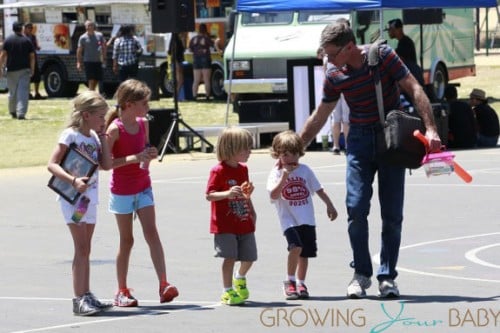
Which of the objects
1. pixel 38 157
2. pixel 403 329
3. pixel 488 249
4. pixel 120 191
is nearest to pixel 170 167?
pixel 38 157

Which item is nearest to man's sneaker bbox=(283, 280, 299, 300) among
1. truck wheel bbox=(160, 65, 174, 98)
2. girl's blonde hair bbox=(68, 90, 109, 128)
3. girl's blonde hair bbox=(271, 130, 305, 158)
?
girl's blonde hair bbox=(271, 130, 305, 158)

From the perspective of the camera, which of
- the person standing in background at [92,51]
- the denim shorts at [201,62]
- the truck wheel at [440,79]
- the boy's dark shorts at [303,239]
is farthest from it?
the denim shorts at [201,62]

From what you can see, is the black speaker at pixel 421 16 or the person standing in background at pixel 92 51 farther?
the person standing in background at pixel 92 51

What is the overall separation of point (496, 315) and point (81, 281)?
2.62 m

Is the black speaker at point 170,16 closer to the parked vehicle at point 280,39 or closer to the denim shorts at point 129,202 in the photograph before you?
the parked vehicle at point 280,39

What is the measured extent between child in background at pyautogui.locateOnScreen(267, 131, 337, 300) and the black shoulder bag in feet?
1.88

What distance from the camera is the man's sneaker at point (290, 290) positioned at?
9188 millimetres

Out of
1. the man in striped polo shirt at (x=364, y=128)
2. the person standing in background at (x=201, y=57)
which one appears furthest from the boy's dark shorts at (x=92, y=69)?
the man in striped polo shirt at (x=364, y=128)

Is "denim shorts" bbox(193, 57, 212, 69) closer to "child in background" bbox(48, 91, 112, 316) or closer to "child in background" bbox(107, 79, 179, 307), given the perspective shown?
"child in background" bbox(107, 79, 179, 307)

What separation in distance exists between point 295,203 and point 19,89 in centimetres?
2022

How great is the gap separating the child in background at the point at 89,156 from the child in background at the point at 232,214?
0.74 m

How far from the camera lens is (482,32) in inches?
2601

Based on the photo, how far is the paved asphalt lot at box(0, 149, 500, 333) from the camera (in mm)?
8438

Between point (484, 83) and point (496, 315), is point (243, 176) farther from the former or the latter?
point (484, 83)
